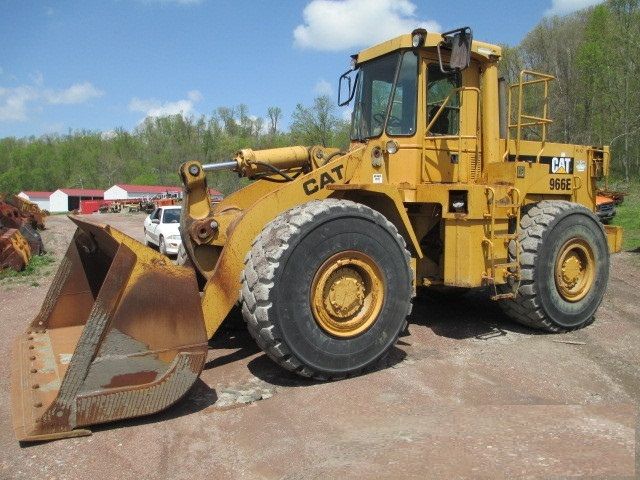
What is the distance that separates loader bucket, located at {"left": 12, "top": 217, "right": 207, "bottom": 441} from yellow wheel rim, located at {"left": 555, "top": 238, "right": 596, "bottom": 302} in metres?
4.12

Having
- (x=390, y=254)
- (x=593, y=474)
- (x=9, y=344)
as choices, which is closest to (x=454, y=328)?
(x=390, y=254)

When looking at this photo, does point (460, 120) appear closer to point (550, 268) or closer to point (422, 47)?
point (422, 47)

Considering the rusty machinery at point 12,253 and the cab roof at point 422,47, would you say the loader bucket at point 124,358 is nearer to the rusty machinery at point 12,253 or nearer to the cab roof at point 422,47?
the cab roof at point 422,47

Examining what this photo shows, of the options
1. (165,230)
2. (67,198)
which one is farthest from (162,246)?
(67,198)

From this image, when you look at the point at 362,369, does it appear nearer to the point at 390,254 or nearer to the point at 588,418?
the point at 390,254

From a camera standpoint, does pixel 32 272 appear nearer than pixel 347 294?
No

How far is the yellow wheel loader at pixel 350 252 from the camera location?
369 cm

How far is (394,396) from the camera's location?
419 cm

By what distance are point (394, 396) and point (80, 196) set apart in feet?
269

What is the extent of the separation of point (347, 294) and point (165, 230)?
11.8 meters

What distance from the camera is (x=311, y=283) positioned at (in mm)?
4266

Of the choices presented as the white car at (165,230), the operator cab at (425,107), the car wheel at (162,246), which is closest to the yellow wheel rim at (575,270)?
the operator cab at (425,107)

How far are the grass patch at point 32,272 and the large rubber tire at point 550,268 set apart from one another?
8.82 metres

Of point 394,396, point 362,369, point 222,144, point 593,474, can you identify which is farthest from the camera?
point 222,144
